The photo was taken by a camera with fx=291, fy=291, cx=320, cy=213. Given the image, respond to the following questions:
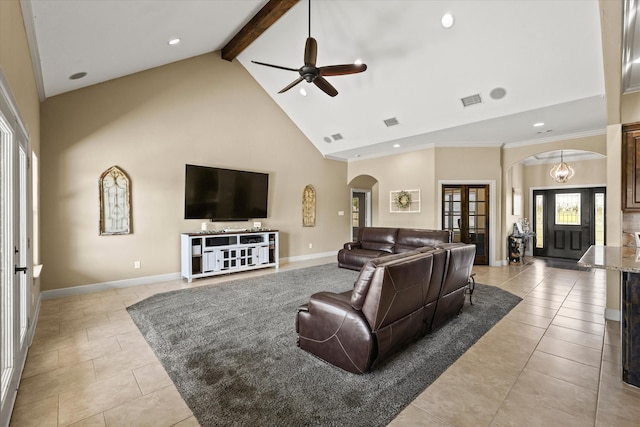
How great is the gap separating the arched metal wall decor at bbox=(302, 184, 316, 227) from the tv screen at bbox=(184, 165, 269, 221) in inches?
47.7

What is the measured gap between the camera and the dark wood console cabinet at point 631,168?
3.26 meters

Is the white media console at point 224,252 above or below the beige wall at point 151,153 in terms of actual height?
below

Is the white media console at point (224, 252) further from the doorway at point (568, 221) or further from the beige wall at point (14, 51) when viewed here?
the doorway at point (568, 221)

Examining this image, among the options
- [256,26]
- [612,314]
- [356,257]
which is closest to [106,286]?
[356,257]

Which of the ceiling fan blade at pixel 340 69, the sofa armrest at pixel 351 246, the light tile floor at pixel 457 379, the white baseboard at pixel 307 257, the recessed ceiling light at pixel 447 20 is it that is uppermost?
the recessed ceiling light at pixel 447 20

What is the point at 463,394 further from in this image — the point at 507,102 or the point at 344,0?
the point at 344,0

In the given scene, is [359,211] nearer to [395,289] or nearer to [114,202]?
[114,202]

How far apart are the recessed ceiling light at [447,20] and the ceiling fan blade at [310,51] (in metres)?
1.72

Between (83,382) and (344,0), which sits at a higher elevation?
(344,0)

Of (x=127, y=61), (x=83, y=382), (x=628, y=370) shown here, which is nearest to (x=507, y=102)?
(x=628, y=370)

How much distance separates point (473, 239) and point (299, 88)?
525cm

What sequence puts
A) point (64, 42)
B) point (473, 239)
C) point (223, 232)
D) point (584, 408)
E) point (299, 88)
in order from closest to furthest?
point (584, 408) → point (64, 42) → point (223, 232) → point (299, 88) → point (473, 239)

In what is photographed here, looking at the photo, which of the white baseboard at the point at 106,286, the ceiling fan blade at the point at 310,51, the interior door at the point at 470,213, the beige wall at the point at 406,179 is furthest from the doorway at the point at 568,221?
the white baseboard at the point at 106,286

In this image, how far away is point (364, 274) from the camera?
2201mm
